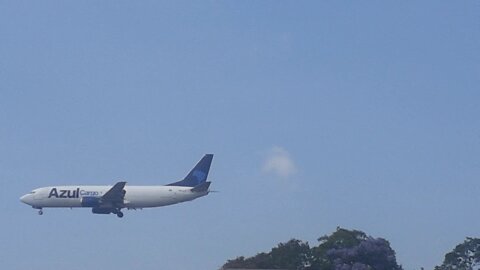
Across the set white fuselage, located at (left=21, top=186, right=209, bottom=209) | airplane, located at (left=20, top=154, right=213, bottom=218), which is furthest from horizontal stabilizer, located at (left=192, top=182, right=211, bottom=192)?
white fuselage, located at (left=21, top=186, right=209, bottom=209)

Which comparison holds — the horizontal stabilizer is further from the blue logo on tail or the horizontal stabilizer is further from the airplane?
the blue logo on tail

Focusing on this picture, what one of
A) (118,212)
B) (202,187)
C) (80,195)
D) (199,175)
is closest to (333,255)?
A: (202,187)

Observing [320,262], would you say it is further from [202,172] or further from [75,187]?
[75,187]

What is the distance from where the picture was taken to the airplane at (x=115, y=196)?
9069cm

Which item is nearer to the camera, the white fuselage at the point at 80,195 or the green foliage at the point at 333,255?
the green foliage at the point at 333,255

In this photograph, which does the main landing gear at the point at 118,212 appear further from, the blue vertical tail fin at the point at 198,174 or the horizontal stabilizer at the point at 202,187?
the horizontal stabilizer at the point at 202,187

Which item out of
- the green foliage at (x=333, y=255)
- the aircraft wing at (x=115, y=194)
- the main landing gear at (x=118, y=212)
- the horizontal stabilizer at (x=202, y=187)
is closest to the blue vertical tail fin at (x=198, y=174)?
the horizontal stabilizer at (x=202, y=187)

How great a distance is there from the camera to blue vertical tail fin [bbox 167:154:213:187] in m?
93.9

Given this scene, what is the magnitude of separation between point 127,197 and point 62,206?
7.22 m

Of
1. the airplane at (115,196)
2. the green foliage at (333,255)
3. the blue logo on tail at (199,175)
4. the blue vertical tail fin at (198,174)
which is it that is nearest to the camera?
the green foliage at (333,255)

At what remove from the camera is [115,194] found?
302ft

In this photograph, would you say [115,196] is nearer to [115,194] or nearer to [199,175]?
[115,194]

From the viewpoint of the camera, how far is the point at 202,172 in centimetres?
9519

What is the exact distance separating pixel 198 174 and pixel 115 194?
9.20 meters
